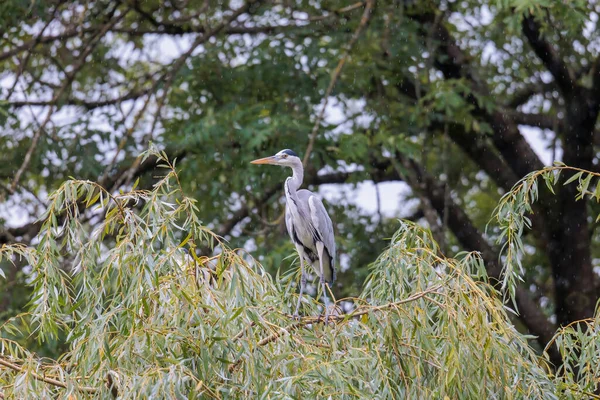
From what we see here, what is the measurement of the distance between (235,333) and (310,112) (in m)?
5.55

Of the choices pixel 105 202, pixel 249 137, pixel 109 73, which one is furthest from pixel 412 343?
pixel 109 73

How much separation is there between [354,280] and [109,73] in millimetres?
3724

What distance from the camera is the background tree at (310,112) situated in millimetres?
8734

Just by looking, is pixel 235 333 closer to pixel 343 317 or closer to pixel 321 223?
pixel 343 317

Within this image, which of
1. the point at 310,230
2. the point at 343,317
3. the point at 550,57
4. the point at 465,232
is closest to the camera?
the point at 343,317

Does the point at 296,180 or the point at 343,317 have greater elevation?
the point at 343,317

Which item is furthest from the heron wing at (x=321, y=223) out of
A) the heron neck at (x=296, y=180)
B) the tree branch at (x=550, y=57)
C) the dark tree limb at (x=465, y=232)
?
the tree branch at (x=550, y=57)

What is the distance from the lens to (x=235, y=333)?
3.93 meters

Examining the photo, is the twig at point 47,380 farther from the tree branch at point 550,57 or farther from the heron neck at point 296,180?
the tree branch at point 550,57

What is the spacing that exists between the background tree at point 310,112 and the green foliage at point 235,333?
13.3ft

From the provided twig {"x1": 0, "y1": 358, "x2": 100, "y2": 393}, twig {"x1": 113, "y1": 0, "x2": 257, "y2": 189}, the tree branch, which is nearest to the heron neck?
twig {"x1": 0, "y1": 358, "x2": 100, "y2": 393}

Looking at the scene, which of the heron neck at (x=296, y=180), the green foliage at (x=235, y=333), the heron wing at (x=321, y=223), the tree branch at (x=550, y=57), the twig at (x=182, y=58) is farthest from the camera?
the tree branch at (x=550, y=57)

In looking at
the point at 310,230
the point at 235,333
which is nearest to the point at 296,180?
the point at 310,230

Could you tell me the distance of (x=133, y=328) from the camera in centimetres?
386
